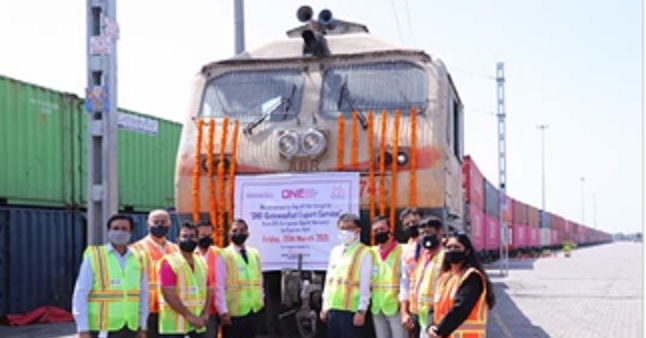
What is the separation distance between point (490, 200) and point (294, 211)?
21.3 meters

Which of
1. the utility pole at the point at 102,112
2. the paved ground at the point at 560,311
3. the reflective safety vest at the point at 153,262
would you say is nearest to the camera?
the reflective safety vest at the point at 153,262

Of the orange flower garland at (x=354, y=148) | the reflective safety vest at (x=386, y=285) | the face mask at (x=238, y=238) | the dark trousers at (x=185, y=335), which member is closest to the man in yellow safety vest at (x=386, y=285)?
the reflective safety vest at (x=386, y=285)

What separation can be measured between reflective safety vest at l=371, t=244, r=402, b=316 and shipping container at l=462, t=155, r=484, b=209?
39.8 ft

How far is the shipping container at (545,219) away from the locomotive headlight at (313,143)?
4315 centimetres

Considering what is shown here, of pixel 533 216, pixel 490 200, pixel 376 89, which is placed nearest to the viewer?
pixel 376 89

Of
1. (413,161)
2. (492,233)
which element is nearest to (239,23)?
(413,161)

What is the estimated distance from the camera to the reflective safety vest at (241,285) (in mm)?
7207

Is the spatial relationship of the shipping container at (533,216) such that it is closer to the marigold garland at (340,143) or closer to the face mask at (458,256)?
the marigold garland at (340,143)

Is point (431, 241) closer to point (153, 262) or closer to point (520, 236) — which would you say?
point (153, 262)

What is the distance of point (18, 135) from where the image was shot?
13797mm

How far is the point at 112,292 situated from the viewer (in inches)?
229

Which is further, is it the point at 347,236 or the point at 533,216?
the point at 533,216

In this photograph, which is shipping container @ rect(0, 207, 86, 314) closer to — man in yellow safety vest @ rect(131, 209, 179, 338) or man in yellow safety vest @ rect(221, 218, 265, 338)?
man in yellow safety vest @ rect(131, 209, 179, 338)

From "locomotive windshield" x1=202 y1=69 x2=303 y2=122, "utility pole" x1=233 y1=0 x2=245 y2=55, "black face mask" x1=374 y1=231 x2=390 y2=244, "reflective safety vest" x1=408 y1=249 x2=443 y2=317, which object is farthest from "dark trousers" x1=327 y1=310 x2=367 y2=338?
"utility pole" x1=233 y1=0 x2=245 y2=55
